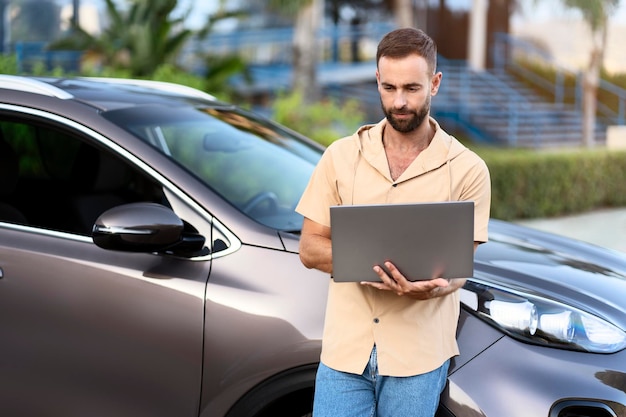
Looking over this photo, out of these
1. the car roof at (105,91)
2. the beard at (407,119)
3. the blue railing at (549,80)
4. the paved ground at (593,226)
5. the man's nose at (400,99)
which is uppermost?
the man's nose at (400,99)

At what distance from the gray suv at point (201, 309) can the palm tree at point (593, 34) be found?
44.5 ft

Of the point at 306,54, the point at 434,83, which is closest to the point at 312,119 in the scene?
the point at 306,54

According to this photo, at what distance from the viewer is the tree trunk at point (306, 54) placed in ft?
48.2

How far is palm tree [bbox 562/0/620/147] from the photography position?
16.2m

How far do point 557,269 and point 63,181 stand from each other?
244 cm

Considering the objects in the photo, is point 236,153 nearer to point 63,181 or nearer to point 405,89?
point 63,181

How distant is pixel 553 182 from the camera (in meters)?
12.5

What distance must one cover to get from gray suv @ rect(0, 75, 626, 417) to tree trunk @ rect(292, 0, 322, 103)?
1119 cm

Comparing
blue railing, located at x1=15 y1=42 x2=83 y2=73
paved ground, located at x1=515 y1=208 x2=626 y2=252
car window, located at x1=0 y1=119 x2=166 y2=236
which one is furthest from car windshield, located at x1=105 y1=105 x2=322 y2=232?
blue railing, located at x1=15 y1=42 x2=83 y2=73

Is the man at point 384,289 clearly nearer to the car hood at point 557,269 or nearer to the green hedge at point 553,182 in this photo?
the car hood at point 557,269

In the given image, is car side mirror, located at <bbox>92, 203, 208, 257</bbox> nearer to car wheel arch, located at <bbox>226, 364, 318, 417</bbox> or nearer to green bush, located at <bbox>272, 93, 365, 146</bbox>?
car wheel arch, located at <bbox>226, 364, 318, 417</bbox>

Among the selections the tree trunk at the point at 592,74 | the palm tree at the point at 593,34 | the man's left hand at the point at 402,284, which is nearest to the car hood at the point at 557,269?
the man's left hand at the point at 402,284

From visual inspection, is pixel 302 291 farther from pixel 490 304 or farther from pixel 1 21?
pixel 1 21

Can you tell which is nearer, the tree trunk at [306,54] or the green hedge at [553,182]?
the green hedge at [553,182]
